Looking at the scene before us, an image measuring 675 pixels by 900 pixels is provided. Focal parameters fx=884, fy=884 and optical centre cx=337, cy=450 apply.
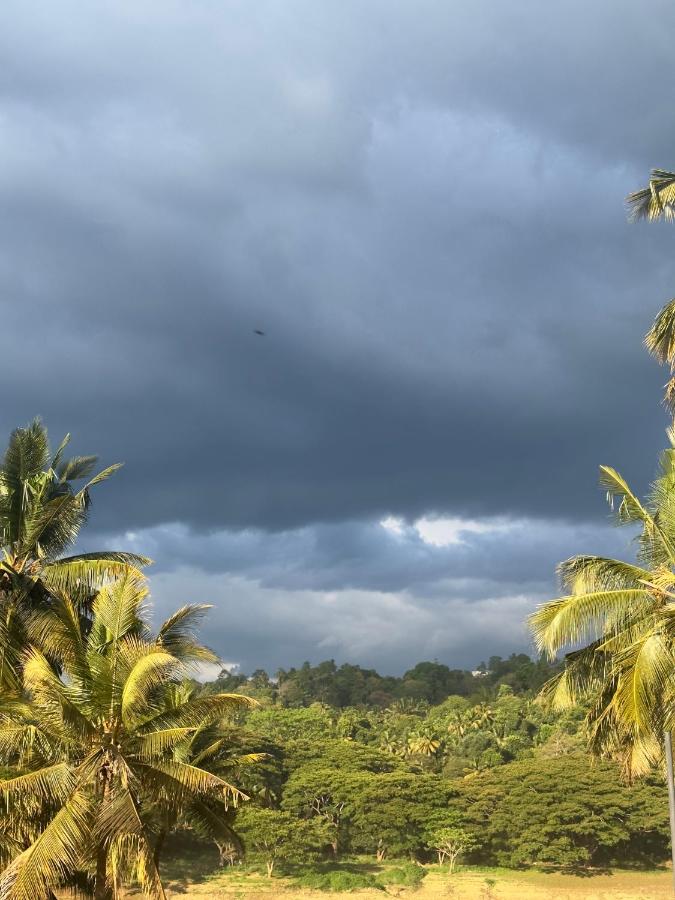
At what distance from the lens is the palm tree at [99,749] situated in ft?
49.5

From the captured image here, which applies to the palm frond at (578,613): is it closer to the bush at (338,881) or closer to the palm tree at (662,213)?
the palm tree at (662,213)

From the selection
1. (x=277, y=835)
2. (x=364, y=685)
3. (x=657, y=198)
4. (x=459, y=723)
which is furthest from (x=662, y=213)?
(x=364, y=685)

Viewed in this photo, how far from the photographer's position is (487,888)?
171 feet

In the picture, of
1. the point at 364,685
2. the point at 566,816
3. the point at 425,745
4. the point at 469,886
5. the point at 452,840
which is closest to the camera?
the point at 469,886

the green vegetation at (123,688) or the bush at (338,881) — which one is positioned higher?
the green vegetation at (123,688)

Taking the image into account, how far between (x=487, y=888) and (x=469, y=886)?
1.12m

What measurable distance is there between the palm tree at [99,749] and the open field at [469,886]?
36.5m

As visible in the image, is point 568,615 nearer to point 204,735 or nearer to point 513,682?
point 204,735

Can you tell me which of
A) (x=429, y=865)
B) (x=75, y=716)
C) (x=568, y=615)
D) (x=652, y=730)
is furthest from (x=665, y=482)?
(x=429, y=865)

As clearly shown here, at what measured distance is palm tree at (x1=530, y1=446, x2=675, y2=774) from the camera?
15.3 meters

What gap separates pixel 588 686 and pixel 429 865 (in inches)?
1837

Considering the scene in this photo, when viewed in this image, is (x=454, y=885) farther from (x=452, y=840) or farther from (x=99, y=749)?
(x=99, y=749)

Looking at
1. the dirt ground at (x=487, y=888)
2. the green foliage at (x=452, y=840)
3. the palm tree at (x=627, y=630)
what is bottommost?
the dirt ground at (x=487, y=888)

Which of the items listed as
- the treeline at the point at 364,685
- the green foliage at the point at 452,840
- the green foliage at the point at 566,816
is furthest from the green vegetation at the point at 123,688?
the treeline at the point at 364,685
